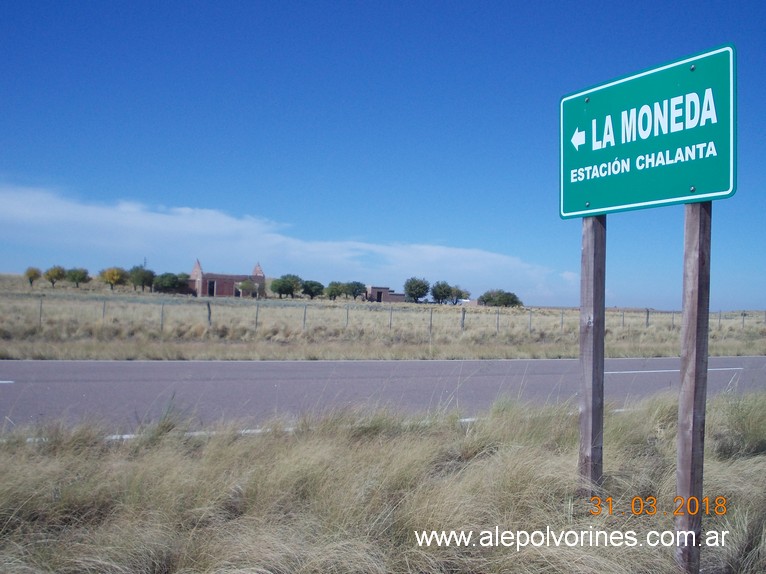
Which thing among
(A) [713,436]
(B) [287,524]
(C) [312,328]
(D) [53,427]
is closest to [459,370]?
(A) [713,436]

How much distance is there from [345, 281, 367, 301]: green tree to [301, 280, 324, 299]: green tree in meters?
4.83

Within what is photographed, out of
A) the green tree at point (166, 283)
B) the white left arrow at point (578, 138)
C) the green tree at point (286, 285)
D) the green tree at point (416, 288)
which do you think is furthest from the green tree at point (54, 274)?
the white left arrow at point (578, 138)

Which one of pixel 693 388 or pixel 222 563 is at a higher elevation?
pixel 693 388

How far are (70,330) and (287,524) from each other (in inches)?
920

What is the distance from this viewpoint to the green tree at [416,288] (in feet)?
353

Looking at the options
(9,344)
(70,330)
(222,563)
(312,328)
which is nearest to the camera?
(222,563)

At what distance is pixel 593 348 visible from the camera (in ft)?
16.3

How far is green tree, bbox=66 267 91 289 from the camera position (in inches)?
3501

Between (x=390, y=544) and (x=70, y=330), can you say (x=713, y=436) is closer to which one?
(x=390, y=544)

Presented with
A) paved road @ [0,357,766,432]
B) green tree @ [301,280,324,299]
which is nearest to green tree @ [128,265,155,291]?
green tree @ [301,280,324,299]

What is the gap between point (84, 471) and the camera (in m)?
4.91

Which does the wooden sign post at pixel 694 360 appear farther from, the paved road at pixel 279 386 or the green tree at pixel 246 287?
the green tree at pixel 246 287

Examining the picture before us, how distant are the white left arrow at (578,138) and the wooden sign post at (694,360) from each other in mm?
1209

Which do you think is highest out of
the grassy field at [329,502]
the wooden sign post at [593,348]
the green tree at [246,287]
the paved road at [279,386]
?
the green tree at [246,287]
